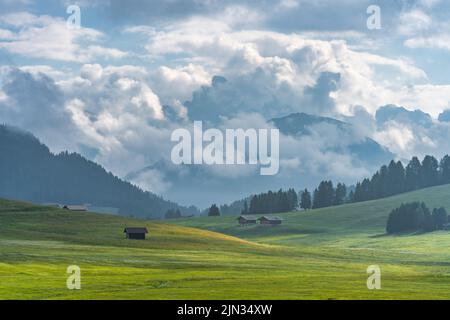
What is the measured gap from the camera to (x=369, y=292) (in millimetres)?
101062

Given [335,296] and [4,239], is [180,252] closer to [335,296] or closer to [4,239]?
[4,239]

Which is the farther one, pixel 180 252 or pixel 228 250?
pixel 228 250

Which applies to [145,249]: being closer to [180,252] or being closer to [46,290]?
[180,252]

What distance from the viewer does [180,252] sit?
17575cm
